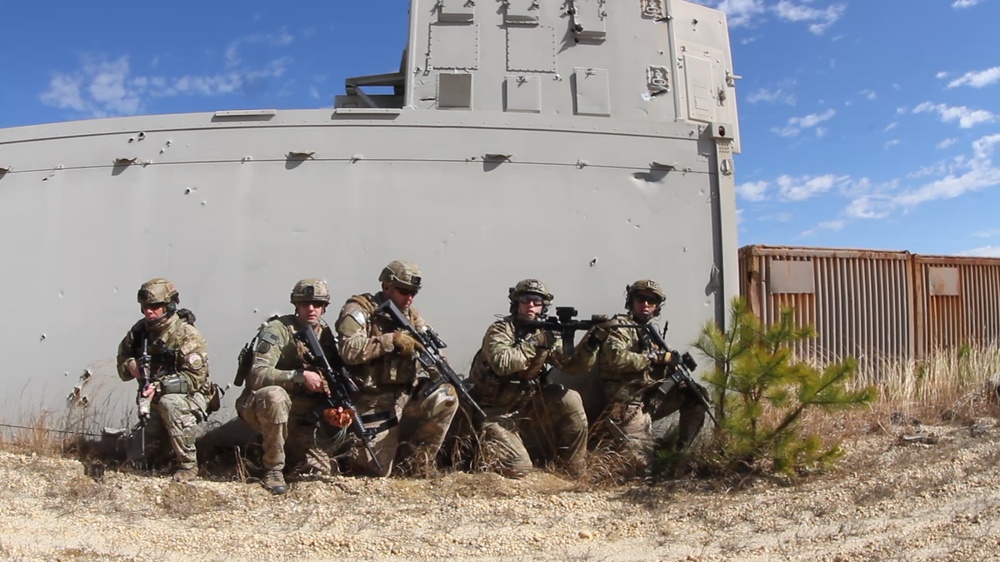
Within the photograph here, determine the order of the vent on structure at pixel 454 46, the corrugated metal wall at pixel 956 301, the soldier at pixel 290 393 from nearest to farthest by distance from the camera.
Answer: the soldier at pixel 290 393
the vent on structure at pixel 454 46
the corrugated metal wall at pixel 956 301

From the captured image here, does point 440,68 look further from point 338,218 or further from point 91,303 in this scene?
point 91,303

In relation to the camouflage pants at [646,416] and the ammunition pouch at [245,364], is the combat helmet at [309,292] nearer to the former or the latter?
the ammunition pouch at [245,364]

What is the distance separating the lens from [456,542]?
357 cm

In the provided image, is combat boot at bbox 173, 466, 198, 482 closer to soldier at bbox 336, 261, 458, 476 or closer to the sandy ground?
the sandy ground

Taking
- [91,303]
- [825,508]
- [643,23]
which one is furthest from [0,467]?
[643,23]

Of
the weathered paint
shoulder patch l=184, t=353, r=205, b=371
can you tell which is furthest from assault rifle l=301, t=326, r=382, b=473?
the weathered paint

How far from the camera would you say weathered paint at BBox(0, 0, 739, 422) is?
5547 mm

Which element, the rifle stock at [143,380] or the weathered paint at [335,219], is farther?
the weathered paint at [335,219]

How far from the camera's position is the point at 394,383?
15.8ft

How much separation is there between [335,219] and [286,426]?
1.68 metres

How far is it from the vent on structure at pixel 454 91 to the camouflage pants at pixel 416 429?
279 centimetres

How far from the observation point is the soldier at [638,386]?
4938mm

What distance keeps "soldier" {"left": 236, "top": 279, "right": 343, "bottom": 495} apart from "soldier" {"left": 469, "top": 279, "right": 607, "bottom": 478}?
0.99m

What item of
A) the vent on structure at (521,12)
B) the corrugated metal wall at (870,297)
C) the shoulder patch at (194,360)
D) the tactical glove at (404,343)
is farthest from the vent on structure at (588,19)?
the shoulder patch at (194,360)
